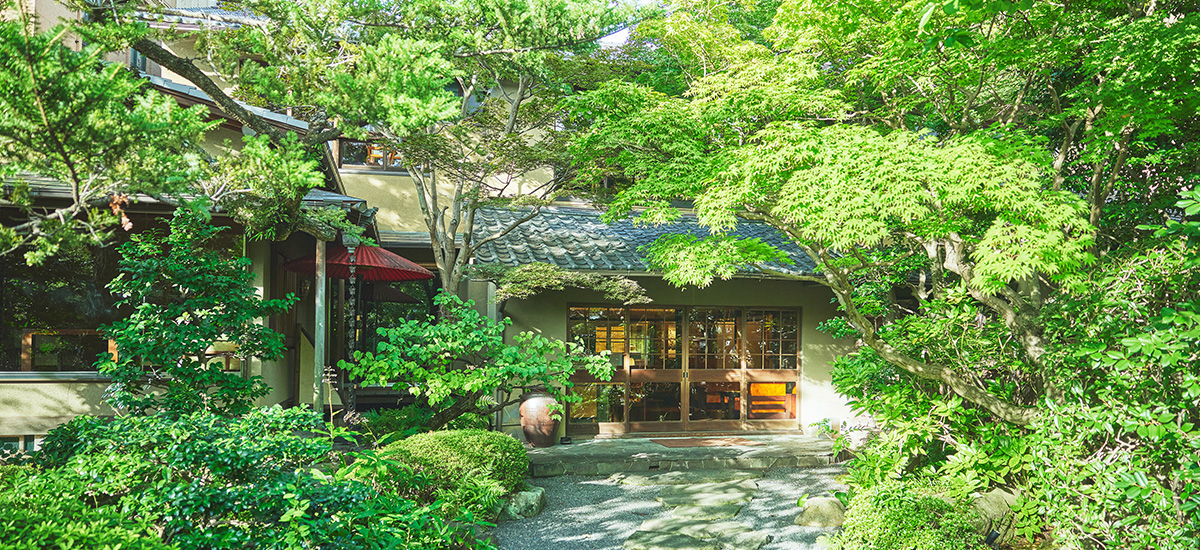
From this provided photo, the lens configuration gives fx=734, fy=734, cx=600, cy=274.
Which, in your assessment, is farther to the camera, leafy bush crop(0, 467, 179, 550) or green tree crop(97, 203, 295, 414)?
green tree crop(97, 203, 295, 414)

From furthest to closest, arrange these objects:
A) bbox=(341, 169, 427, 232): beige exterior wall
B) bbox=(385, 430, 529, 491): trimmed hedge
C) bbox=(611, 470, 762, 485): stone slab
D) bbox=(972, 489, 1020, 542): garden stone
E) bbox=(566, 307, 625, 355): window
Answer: bbox=(341, 169, 427, 232): beige exterior wall < bbox=(566, 307, 625, 355): window < bbox=(611, 470, 762, 485): stone slab < bbox=(385, 430, 529, 491): trimmed hedge < bbox=(972, 489, 1020, 542): garden stone

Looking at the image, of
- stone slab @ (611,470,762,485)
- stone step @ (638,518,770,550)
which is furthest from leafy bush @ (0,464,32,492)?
stone slab @ (611,470,762,485)

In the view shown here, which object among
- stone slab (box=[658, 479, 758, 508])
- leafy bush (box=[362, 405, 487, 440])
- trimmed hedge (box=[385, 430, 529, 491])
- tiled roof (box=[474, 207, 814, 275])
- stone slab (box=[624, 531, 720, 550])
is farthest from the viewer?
tiled roof (box=[474, 207, 814, 275])

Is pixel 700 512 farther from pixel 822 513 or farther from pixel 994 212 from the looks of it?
pixel 994 212

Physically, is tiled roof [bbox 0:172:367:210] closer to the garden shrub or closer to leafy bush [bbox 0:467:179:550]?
the garden shrub

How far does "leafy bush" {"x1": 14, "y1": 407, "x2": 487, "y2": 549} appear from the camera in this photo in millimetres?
3449

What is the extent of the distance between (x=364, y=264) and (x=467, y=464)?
320cm

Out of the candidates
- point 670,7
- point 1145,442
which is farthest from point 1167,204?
point 670,7

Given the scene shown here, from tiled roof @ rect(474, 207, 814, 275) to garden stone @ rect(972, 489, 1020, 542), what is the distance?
3.89m

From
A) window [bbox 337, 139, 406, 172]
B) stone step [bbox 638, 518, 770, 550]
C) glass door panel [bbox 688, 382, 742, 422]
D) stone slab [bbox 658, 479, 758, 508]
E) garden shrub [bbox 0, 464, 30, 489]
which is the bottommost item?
stone slab [bbox 658, 479, 758, 508]

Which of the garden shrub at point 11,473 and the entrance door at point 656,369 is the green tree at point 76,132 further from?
the entrance door at point 656,369

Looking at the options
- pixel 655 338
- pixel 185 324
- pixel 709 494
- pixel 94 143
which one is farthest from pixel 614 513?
pixel 94 143

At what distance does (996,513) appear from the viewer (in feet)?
20.2

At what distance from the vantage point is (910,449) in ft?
20.4
